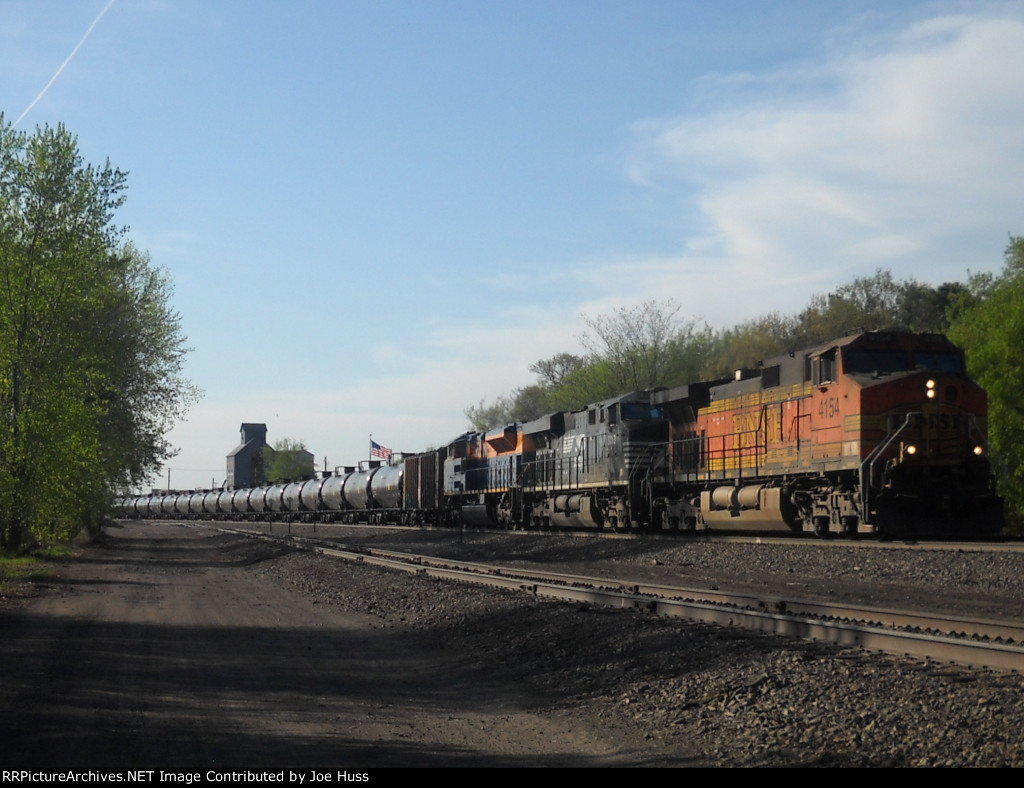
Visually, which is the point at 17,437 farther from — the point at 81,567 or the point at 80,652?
the point at 80,652

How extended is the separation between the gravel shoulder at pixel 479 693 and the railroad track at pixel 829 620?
0.40 metres

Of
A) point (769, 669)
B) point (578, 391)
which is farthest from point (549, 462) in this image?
point (578, 391)

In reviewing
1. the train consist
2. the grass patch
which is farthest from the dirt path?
the train consist

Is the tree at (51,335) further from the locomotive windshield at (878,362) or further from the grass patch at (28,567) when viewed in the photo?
the locomotive windshield at (878,362)

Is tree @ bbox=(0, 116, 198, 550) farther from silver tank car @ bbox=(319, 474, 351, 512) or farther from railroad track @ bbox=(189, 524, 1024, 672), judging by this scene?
silver tank car @ bbox=(319, 474, 351, 512)

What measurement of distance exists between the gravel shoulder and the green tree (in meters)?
22.3

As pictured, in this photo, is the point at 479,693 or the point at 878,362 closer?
the point at 479,693

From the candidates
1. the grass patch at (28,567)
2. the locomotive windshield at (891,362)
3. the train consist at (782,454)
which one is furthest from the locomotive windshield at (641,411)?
the grass patch at (28,567)

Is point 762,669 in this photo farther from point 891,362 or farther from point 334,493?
point 334,493

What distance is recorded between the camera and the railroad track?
8.62 metres

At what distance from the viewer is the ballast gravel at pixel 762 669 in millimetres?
6754

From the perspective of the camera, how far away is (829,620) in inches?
446

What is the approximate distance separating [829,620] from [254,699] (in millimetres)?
5928

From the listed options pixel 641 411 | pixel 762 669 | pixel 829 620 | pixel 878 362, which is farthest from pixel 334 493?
pixel 762 669
